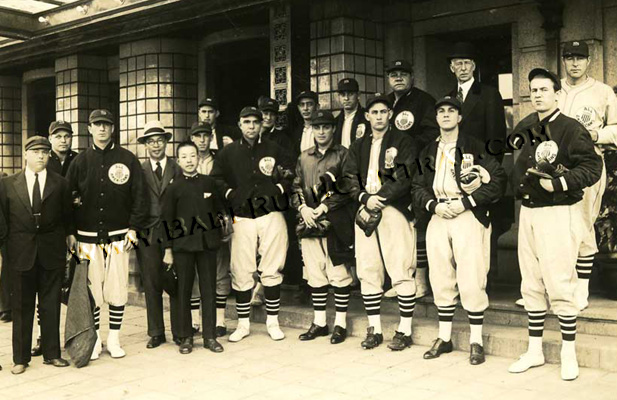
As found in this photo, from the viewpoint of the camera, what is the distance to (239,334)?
695 cm

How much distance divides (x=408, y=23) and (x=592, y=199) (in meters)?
3.59

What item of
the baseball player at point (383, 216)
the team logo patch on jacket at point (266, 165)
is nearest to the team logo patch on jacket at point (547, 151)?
the baseball player at point (383, 216)

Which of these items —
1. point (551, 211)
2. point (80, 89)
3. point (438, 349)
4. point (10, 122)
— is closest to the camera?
point (551, 211)

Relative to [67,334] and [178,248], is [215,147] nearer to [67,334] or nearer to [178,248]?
[178,248]

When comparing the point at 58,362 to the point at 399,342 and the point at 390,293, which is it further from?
the point at 390,293

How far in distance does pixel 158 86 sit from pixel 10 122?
480cm

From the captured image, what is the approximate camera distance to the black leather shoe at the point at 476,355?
224 inches

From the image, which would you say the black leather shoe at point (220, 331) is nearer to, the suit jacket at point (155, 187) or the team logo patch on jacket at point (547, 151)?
the suit jacket at point (155, 187)

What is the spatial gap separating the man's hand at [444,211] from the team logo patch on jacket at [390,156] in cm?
63

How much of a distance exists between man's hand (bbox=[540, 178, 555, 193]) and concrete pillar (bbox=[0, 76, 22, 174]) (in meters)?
11.1

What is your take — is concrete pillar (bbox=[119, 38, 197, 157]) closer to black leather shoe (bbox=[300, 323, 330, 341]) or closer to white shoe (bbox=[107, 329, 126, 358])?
white shoe (bbox=[107, 329, 126, 358])

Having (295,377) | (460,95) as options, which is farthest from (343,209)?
(295,377)

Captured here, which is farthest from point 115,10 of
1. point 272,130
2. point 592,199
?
point 592,199

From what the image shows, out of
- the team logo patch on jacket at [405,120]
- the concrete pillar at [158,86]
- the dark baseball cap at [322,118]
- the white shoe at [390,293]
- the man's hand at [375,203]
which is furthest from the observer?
the concrete pillar at [158,86]
